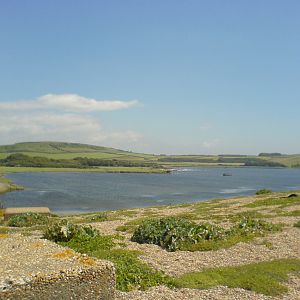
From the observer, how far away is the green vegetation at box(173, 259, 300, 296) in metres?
13.9

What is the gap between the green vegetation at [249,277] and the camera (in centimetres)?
1394

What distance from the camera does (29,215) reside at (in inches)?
1234

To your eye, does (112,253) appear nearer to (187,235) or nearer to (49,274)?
(187,235)

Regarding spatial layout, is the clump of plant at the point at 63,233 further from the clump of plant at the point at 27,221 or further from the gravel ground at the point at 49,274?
the clump of plant at the point at 27,221

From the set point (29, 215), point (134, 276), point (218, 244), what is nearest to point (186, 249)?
point (218, 244)

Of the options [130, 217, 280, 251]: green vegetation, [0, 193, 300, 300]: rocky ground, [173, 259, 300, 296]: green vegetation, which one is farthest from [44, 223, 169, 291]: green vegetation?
[130, 217, 280, 251]: green vegetation

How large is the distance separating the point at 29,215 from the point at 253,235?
1792 centimetres

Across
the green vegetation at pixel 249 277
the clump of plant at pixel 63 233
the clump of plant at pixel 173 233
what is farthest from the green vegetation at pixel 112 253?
the clump of plant at pixel 173 233

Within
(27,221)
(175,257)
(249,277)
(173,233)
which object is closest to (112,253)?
(175,257)

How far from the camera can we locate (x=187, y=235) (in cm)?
2034

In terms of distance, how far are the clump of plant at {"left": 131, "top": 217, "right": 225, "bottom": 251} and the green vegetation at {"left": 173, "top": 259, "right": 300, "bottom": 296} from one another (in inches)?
157

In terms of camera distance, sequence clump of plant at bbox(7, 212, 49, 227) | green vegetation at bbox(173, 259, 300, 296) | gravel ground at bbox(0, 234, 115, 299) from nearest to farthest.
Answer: gravel ground at bbox(0, 234, 115, 299)
green vegetation at bbox(173, 259, 300, 296)
clump of plant at bbox(7, 212, 49, 227)

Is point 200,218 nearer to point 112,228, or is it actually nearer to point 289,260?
point 112,228

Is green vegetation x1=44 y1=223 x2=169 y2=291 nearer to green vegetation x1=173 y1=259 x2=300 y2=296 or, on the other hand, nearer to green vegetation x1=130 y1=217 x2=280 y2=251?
green vegetation x1=173 y1=259 x2=300 y2=296
